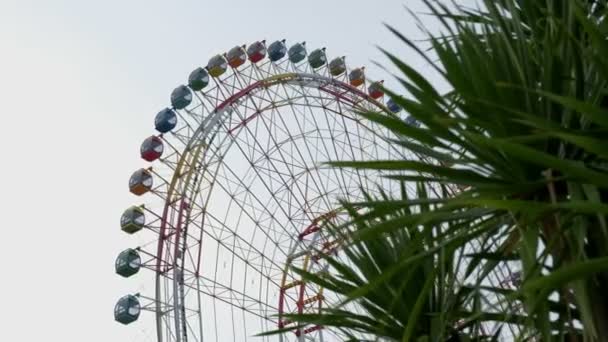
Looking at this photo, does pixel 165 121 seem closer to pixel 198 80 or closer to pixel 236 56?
pixel 198 80

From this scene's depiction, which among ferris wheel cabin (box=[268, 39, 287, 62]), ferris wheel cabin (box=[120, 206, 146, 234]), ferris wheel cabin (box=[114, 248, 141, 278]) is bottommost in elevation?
ferris wheel cabin (box=[114, 248, 141, 278])

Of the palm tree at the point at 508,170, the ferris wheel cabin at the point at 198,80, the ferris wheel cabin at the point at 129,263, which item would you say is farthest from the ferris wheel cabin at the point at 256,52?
the palm tree at the point at 508,170

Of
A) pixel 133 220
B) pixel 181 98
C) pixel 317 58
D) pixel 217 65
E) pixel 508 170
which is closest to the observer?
pixel 508 170

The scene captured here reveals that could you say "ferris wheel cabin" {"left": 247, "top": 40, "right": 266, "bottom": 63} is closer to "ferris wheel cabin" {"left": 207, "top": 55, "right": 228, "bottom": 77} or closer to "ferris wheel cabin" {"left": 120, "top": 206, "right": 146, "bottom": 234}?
"ferris wheel cabin" {"left": 207, "top": 55, "right": 228, "bottom": 77}

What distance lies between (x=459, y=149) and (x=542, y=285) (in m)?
1.41

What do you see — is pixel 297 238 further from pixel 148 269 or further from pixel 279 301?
pixel 148 269

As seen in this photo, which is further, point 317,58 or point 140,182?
point 317,58

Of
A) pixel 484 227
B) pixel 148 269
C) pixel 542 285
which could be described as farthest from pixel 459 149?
pixel 148 269

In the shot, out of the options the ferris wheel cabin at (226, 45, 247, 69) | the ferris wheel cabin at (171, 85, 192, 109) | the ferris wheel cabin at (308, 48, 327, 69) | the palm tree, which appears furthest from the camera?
the ferris wheel cabin at (308, 48, 327, 69)

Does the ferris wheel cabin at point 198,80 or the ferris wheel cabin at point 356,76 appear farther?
the ferris wheel cabin at point 356,76

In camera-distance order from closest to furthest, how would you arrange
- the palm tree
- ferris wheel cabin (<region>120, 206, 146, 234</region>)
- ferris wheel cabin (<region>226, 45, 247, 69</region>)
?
the palm tree, ferris wheel cabin (<region>120, 206, 146, 234</region>), ferris wheel cabin (<region>226, 45, 247, 69</region>)

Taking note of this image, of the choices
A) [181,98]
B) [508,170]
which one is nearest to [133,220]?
[181,98]

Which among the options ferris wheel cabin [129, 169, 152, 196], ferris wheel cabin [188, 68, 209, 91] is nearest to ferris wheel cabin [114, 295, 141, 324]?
ferris wheel cabin [129, 169, 152, 196]

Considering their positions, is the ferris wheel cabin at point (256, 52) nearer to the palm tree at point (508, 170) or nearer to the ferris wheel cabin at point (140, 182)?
the ferris wheel cabin at point (140, 182)
